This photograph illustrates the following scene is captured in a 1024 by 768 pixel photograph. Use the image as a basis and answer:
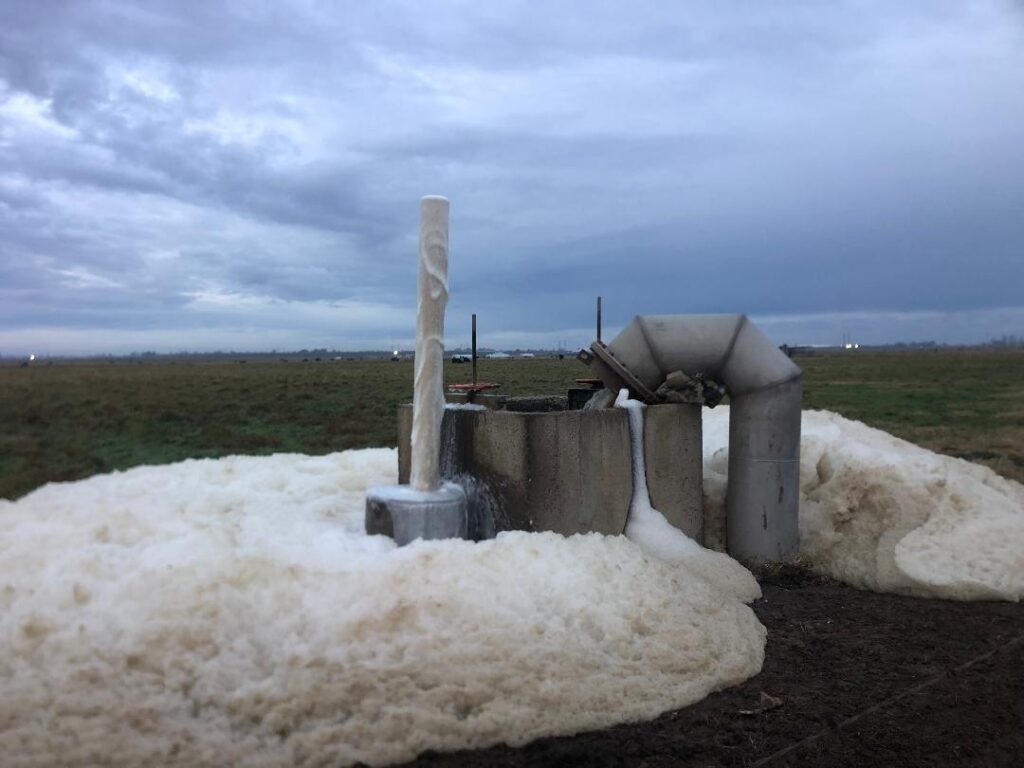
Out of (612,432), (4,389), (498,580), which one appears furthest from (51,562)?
(4,389)

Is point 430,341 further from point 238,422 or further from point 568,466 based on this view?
point 238,422

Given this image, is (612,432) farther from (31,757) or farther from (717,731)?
(31,757)

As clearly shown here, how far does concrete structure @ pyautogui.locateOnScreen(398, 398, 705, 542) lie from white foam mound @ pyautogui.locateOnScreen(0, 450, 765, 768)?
453 mm

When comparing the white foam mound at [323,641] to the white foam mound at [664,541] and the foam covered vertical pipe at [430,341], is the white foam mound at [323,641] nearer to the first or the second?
the white foam mound at [664,541]

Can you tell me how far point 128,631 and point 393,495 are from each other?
8.96ft

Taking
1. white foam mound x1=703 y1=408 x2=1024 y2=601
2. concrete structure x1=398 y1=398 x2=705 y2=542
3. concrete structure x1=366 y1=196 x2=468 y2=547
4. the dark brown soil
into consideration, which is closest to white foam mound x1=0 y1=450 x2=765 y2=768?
the dark brown soil

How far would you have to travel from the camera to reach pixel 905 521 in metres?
9.69

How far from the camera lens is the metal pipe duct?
9055 millimetres

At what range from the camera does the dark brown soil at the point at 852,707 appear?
5.13 m

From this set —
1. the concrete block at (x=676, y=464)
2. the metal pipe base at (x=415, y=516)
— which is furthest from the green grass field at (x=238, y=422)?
the concrete block at (x=676, y=464)

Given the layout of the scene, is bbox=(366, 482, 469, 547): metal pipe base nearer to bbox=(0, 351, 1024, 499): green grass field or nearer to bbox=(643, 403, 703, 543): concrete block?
bbox=(643, 403, 703, 543): concrete block

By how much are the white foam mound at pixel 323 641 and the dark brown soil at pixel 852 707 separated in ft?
0.73

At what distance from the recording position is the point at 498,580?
7117mm

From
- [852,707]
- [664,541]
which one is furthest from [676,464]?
[852,707]
